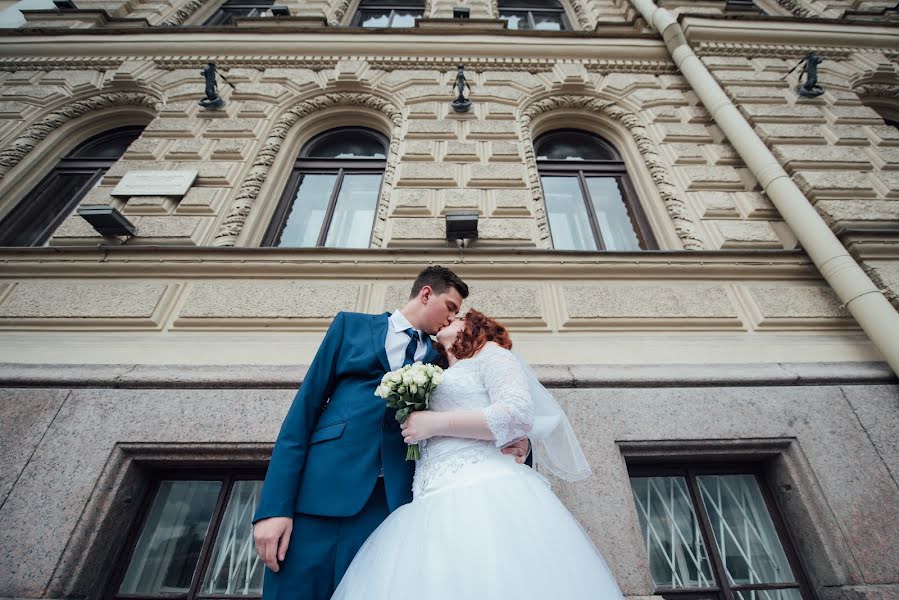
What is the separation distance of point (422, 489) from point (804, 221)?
4.57 m

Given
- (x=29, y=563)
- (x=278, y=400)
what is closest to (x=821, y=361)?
(x=278, y=400)

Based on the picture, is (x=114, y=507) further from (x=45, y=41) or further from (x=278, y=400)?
(x=45, y=41)

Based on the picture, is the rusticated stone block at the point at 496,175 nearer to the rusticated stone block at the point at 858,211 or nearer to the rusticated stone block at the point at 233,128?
the rusticated stone block at the point at 233,128

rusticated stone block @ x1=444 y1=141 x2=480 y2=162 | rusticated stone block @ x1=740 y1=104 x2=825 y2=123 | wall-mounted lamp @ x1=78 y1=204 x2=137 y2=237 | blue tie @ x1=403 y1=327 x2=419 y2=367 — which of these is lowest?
blue tie @ x1=403 y1=327 x2=419 y2=367

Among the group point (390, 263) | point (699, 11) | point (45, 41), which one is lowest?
point (390, 263)

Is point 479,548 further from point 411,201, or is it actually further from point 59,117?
point 59,117

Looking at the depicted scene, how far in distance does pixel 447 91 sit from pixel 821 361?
5429mm

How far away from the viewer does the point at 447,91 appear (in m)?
5.89

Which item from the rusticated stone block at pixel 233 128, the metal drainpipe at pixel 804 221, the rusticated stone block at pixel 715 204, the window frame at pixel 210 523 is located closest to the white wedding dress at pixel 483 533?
the window frame at pixel 210 523

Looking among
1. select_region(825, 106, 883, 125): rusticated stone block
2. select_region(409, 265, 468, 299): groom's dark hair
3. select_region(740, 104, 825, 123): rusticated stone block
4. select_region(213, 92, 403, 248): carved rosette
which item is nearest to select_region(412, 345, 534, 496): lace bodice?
select_region(409, 265, 468, 299): groom's dark hair

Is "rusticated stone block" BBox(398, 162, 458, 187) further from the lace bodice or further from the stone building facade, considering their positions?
the lace bodice

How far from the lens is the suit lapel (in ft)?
7.23

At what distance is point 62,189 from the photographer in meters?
5.40

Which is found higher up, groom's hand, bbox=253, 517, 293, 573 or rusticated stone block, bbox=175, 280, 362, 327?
rusticated stone block, bbox=175, 280, 362, 327
